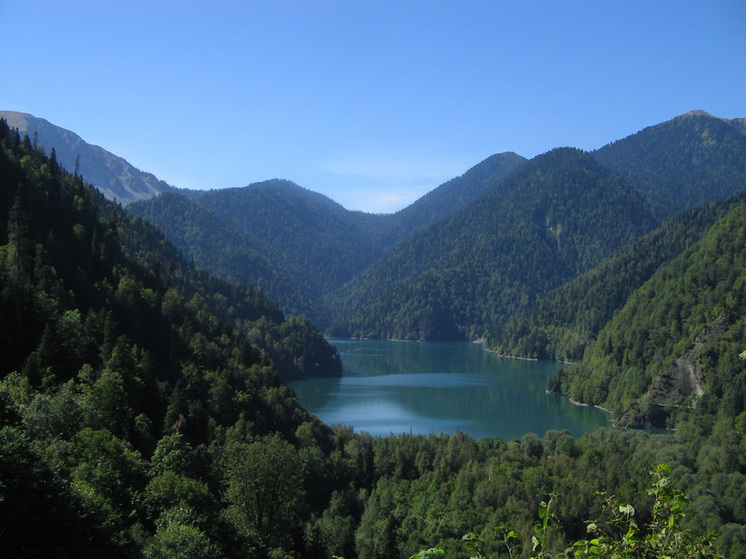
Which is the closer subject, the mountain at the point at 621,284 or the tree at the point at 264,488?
the tree at the point at 264,488

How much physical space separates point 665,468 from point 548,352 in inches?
7540

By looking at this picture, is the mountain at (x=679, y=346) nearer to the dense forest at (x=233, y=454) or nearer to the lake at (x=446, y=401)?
the dense forest at (x=233, y=454)

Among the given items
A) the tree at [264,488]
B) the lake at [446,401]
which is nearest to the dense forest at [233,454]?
the tree at [264,488]

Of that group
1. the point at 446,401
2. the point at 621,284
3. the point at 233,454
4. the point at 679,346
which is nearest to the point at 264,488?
the point at 233,454

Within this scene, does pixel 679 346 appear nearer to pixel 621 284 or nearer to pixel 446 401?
pixel 446 401

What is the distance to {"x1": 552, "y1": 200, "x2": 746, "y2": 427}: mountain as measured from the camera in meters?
101

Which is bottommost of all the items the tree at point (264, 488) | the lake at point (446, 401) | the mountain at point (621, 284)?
the lake at point (446, 401)

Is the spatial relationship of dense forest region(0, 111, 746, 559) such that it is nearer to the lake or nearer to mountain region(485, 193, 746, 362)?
the lake

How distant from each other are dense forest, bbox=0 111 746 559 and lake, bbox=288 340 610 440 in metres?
13.4

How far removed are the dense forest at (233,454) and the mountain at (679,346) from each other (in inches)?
26.1

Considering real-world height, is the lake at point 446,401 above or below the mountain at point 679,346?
below

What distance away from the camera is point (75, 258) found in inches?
2694

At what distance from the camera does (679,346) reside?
115438 mm

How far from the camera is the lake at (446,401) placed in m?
90.0
